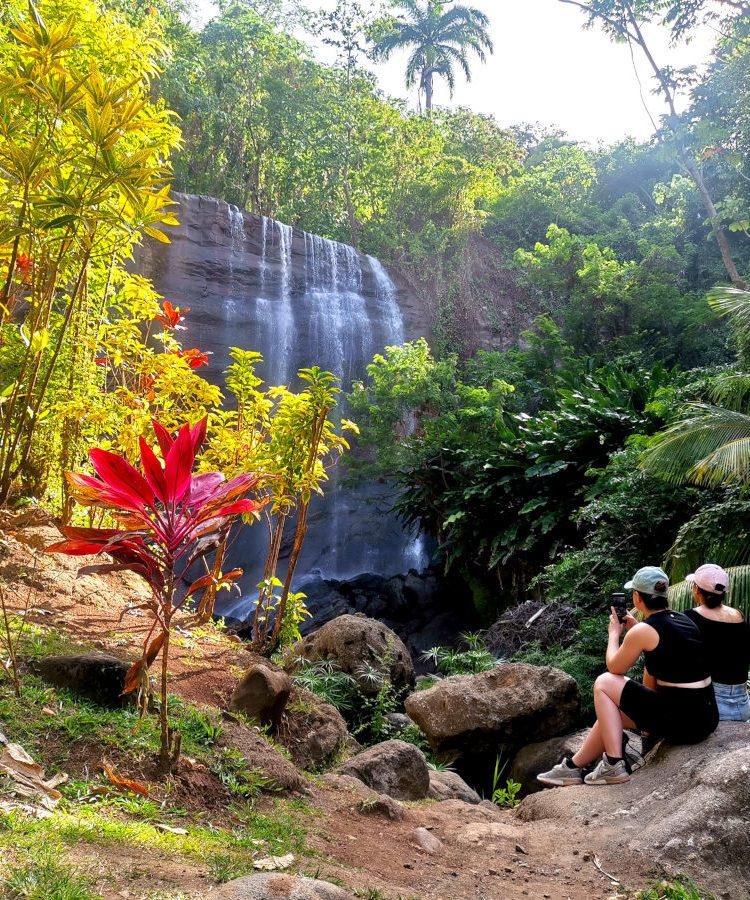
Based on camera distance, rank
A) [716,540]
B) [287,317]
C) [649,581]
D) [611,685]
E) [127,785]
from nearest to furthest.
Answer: [127,785] < [649,581] < [611,685] < [716,540] < [287,317]

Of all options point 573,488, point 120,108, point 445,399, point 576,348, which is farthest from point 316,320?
point 120,108

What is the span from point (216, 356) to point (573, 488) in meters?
9.21

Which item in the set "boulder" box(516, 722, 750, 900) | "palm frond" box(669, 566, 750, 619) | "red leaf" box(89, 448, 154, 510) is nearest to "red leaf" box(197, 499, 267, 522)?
"red leaf" box(89, 448, 154, 510)

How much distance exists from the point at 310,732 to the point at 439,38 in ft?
Result: 103

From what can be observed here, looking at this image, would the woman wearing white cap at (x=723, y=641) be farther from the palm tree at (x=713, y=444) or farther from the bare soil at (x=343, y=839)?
the palm tree at (x=713, y=444)

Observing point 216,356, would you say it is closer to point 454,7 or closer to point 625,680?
point 625,680

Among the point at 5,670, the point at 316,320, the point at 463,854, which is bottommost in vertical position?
the point at 463,854

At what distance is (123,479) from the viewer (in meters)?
2.42

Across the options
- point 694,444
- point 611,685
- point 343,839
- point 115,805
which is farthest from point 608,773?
point 694,444

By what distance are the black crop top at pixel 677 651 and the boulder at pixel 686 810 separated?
36cm

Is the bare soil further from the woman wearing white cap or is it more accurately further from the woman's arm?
the woman wearing white cap

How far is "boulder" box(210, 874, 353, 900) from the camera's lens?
1.78 metres

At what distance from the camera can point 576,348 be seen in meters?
16.9

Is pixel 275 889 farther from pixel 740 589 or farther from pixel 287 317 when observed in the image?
pixel 287 317
